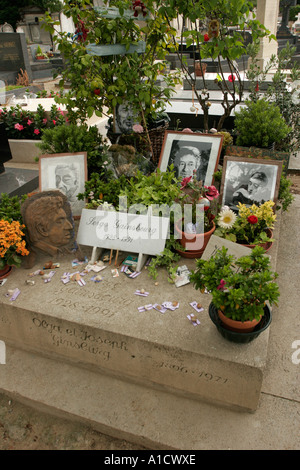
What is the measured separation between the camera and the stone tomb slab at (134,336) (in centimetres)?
208

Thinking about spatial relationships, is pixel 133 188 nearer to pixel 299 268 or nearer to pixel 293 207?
pixel 299 268

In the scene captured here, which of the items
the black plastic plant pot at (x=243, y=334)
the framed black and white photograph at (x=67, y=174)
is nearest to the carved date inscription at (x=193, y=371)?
the black plastic plant pot at (x=243, y=334)

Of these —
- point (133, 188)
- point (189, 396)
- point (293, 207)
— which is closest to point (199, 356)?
point (189, 396)

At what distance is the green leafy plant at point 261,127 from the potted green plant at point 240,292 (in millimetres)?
1940

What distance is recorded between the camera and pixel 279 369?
7.68 feet

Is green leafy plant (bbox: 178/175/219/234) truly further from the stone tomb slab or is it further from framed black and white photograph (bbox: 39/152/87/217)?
framed black and white photograph (bbox: 39/152/87/217)

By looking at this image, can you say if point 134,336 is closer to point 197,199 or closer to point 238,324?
point 238,324

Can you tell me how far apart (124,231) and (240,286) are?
1128 millimetres

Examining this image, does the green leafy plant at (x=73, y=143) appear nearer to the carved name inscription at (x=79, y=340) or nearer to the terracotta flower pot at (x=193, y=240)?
the terracotta flower pot at (x=193, y=240)

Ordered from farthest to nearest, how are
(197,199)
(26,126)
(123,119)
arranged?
(26,126), (123,119), (197,199)

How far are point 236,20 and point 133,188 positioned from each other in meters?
1.89

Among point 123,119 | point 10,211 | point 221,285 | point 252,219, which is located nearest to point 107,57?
point 123,119

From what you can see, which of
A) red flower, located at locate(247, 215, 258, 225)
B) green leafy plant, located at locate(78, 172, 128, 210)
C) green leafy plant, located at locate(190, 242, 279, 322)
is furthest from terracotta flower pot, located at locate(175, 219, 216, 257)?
green leafy plant, located at locate(190, 242, 279, 322)

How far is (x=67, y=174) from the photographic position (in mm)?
3330
